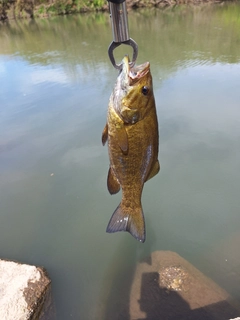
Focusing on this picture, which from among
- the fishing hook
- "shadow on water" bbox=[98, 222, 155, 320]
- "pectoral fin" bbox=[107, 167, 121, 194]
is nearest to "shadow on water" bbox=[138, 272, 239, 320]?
"shadow on water" bbox=[98, 222, 155, 320]

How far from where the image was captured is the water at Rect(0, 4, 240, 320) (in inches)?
134

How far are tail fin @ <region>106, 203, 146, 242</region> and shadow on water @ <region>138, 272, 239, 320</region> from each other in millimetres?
1509

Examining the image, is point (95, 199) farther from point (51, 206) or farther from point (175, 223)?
point (175, 223)

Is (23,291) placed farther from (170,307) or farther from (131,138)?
(131,138)

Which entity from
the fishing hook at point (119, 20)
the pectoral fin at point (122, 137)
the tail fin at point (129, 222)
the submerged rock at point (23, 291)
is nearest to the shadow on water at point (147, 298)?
the submerged rock at point (23, 291)

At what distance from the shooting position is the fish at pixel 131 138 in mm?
1520

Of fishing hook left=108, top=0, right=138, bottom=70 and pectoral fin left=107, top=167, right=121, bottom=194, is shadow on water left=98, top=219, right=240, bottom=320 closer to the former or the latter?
pectoral fin left=107, top=167, right=121, bottom=194

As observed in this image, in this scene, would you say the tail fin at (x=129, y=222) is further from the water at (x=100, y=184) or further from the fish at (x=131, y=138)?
the water at (x=100, y=184)

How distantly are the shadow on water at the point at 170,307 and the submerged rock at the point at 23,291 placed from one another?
3.29ft

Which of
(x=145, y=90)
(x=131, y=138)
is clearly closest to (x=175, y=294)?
(x=131, y=138)

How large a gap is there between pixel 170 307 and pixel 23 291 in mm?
1459

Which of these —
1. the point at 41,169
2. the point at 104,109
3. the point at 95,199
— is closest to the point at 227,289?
the point at 95,199

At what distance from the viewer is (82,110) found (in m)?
6.84

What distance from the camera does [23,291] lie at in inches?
113
